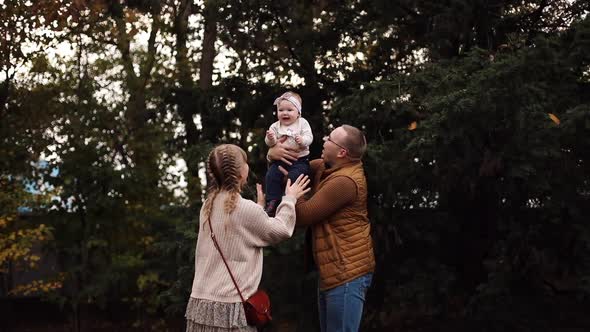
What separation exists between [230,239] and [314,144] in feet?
16.3

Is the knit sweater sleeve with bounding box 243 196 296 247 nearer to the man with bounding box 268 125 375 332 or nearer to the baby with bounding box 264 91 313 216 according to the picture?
the man with bounding box 268 125 375 332

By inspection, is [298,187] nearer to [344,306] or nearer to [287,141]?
[287,141]

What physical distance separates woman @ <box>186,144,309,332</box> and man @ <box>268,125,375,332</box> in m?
0.19

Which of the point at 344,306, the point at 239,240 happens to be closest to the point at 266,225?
the point at 239,240

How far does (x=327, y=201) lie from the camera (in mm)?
4109

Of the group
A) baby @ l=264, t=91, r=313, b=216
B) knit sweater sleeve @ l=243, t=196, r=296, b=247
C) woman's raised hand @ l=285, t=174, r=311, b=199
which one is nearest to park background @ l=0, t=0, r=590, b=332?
baby @ l=264, t=91, r=313, b=216

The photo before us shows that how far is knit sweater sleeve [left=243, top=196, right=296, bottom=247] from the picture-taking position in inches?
157

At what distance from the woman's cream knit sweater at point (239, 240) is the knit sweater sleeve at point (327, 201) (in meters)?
0.11

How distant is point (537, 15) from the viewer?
8984 millimetres

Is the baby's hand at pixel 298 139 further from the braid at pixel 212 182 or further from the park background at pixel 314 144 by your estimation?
the park background at pixel 314 144

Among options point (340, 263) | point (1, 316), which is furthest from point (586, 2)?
point (1, 316)

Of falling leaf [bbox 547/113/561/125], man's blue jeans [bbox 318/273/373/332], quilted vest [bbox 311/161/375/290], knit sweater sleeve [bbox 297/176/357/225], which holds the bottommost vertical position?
man's blue jeans [bbox 318/273/373/332]

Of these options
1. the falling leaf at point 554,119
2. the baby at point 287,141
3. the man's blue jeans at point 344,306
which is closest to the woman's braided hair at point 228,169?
the baby at point 287,141

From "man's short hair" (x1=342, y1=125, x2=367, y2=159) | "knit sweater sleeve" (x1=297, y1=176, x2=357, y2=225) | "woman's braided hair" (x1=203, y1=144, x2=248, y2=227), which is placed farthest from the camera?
"man's short hair" (x1=342, y1=125, x2=367, y2=159)
